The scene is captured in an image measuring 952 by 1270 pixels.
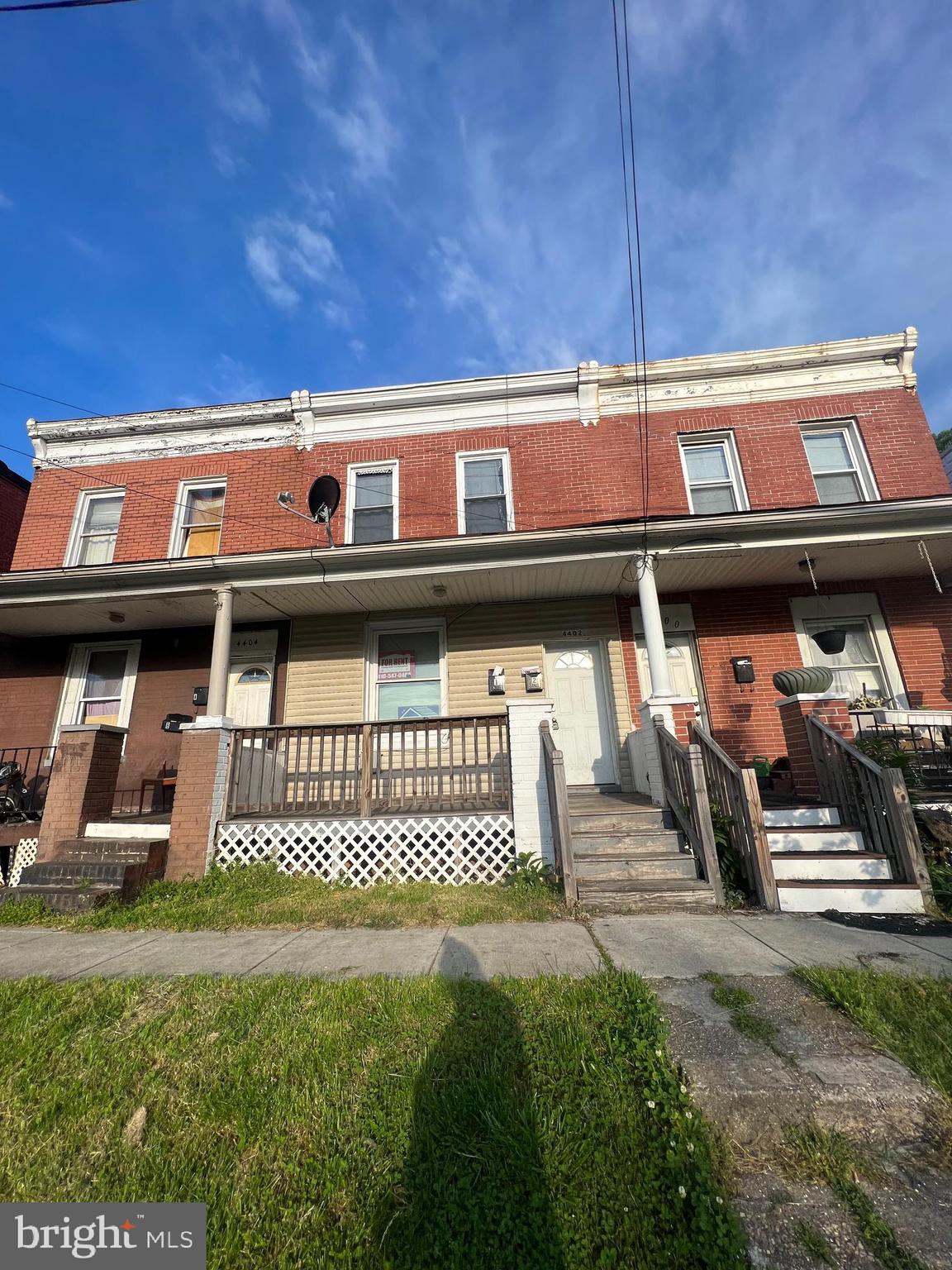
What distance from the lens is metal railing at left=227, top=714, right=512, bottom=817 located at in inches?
253

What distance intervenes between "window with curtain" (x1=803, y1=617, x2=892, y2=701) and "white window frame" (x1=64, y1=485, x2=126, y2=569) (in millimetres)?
12870

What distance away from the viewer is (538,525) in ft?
31.1

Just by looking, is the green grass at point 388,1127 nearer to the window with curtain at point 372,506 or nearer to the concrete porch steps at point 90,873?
the concrete porch steps at point 90,873

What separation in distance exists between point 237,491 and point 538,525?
5941 millimetres

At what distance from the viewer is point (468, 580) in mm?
8133

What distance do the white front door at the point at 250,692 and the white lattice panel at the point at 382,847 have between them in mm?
3043

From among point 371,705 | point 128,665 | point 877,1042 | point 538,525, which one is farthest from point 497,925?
point 128,665

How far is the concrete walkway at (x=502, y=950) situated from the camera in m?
3.46

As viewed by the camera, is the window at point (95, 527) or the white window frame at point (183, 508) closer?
the white window frame at point (183, 508)

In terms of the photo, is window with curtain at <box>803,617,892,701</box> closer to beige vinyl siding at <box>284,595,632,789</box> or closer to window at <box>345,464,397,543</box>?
beige vinyl siding at <box>284,595,632,789</box>

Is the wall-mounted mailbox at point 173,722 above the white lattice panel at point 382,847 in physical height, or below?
above

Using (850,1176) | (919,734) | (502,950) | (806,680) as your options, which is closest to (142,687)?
(502,950)

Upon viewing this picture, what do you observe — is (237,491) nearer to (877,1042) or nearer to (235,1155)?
(235,1155)

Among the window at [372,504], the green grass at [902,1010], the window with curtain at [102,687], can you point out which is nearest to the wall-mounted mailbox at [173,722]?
the window with curtain at [102,687]
